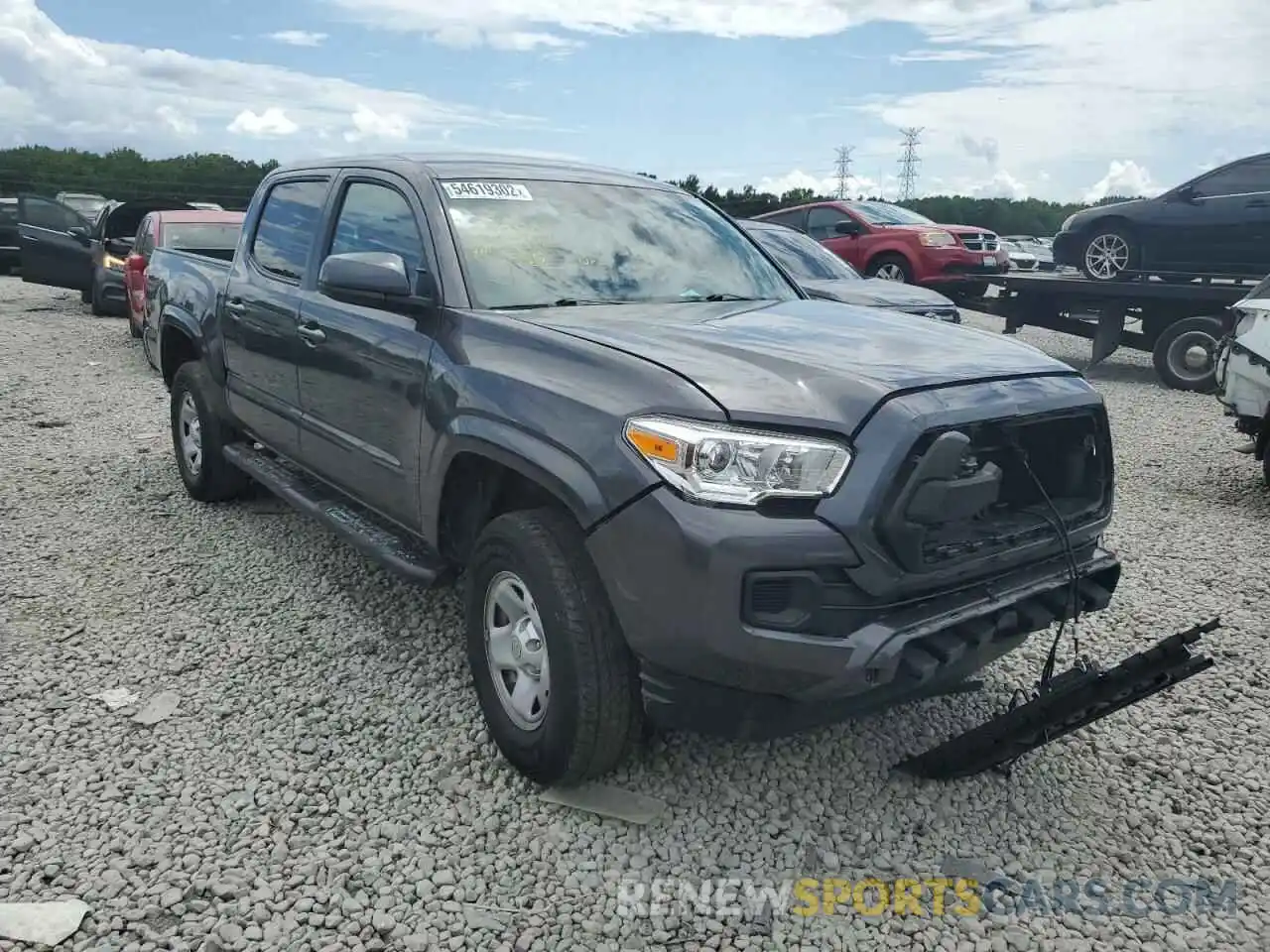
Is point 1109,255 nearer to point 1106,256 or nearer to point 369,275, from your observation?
point 1106,256

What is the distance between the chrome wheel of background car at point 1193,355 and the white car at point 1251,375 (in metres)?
4.55

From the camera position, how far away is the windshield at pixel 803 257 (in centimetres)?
953

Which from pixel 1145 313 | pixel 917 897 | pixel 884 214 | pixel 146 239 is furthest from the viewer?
pixel 884 214

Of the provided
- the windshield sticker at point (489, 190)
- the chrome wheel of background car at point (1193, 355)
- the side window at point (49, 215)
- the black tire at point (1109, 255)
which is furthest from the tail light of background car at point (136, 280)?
the chrome wheel of background car at point (1193, 355)

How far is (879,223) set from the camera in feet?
49.5

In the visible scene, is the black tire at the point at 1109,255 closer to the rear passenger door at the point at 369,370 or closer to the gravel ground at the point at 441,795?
the gravel ground at the point at 441,795

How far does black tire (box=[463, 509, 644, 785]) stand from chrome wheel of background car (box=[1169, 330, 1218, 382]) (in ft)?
34.4

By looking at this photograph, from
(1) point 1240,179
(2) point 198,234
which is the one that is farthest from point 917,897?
(1) point 1240,179

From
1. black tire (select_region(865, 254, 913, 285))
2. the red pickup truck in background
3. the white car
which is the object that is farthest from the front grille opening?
black tire (select_region(865, 254, 913, 285))

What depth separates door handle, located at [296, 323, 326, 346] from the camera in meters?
4.13

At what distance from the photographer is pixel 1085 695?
2.74m

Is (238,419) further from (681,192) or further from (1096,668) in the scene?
(1096,668)

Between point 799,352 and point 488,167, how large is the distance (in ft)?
5.63

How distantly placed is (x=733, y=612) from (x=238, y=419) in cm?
376
